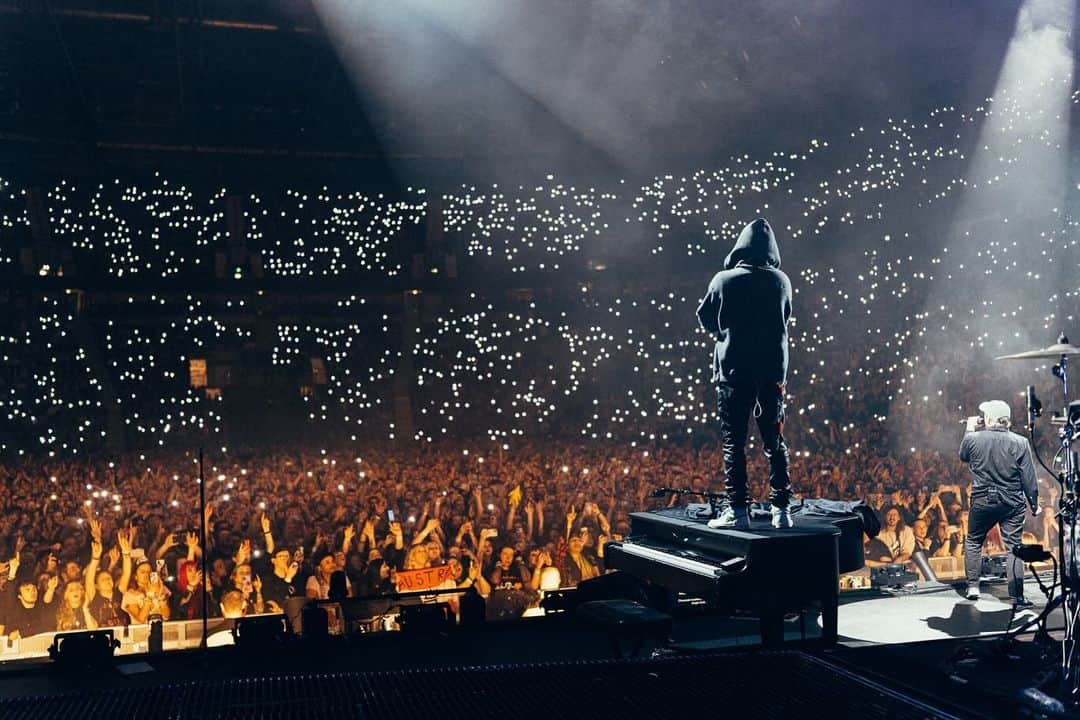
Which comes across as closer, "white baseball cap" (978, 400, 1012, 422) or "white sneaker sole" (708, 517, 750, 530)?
"white sneaker sole" (708, 517, 750, 530)

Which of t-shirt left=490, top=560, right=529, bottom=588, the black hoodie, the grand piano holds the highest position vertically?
the black hoodie

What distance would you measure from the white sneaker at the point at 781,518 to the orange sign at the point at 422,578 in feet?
12.8

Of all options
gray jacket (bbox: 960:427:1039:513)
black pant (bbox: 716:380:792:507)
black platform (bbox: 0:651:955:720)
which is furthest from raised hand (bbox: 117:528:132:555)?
gray jacket (bbox: 960:427:1039:513)

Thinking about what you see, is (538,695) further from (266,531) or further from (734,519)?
(266,531)

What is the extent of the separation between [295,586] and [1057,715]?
567cm

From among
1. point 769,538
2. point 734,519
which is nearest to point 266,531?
point 734,519

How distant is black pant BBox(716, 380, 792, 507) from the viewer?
4348mm

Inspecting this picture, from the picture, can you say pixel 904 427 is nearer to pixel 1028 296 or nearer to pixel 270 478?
pixel 1028 296

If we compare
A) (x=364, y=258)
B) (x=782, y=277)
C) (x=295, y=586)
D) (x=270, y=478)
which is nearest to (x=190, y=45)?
(x=364, y=258)

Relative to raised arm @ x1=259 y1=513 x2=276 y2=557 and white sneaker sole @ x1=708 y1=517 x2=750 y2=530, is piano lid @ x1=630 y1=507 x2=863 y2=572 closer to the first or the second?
white sneaker sole @ x1=708 y1=517 x2=750 y2=530

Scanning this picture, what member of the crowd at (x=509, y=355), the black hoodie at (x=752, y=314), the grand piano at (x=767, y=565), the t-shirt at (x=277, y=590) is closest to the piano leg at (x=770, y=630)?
the grand piano at (x=767, y=565)

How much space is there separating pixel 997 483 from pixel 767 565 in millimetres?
2488

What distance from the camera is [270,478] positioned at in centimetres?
881

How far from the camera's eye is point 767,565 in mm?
3879
